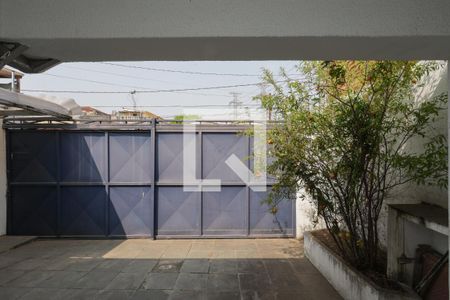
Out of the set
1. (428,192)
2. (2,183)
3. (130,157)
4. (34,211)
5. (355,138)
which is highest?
(355,138)

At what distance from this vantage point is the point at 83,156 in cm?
661

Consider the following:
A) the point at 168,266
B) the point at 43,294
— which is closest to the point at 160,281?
the point at 168,266

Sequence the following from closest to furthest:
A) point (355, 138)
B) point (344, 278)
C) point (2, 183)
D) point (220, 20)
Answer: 1. point (220, 20)
2. point (355, 138)
3. point (344, 278)
4. point (2, 183)

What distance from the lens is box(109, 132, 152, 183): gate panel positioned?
21.7 feet

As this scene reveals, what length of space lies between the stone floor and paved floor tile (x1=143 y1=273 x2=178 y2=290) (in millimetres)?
14

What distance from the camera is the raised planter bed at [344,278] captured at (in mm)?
2998

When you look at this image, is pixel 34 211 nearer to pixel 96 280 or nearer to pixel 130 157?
pixel 130 157

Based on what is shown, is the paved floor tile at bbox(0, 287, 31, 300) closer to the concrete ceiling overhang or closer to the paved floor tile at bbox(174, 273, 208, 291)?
the paved floor tile at bbox(174, 273, 208, 291)

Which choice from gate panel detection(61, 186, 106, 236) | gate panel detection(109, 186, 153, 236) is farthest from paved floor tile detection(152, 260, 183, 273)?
gate panel detection(61, 186, 106, 236)

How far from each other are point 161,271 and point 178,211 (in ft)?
6.72

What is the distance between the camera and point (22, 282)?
4.27 meters

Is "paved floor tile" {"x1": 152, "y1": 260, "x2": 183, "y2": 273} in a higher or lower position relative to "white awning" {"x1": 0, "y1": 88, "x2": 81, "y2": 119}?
lower

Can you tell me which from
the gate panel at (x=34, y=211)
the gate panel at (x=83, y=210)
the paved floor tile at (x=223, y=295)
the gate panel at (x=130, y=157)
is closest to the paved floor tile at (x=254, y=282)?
the paved floor tile at (x=223, y=295)

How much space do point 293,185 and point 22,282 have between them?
13.4 ft
